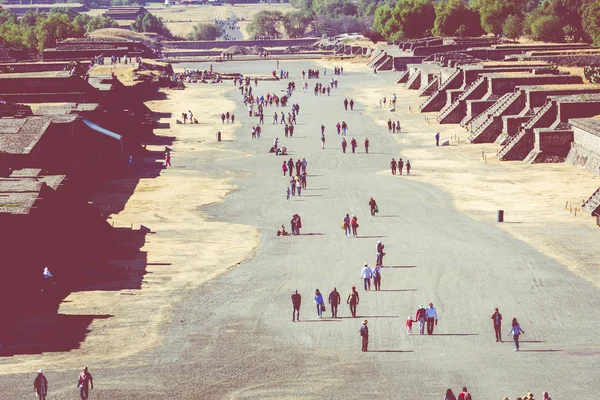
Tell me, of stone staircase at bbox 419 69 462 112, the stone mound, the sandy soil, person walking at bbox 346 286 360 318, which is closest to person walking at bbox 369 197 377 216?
the sandy soil

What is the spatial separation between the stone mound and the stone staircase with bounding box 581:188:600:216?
14110cm

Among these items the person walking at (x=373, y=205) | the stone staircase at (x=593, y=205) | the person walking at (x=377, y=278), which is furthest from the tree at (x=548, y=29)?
the person walking at (x=377, y=278)

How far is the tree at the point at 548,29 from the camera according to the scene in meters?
128

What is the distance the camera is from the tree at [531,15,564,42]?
421 ft

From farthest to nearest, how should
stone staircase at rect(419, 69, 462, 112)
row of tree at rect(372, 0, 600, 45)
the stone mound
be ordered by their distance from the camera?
the stone mound < row of tree at rect(372, 0, 600, 45) < stone staircase at rect(419, 69, 462, 112)

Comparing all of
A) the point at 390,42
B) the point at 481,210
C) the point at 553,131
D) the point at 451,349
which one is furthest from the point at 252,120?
the point at 390,42

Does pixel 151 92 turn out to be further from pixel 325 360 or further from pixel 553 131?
pixel 325 360

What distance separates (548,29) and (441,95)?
143 feet

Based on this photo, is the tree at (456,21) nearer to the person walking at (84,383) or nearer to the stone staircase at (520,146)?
the stone staircase at (520,146)

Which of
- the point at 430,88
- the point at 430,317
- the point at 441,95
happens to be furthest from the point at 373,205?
the point at 430,88

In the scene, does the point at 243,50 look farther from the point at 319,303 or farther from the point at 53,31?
the point at 319,303

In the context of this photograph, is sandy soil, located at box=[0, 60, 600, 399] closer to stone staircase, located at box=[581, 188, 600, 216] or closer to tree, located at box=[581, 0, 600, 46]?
stone staircase, located at box=[581, 188, 600, 216]

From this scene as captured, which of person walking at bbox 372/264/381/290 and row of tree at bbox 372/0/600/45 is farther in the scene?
row of tree at bbox 372/0/600/45

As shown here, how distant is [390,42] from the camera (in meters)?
161
